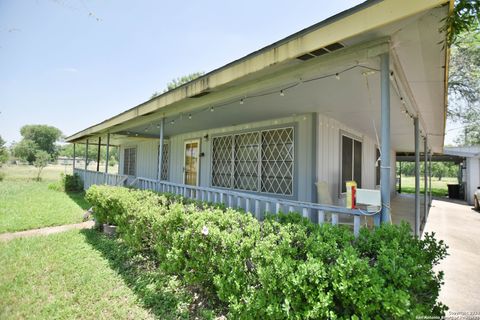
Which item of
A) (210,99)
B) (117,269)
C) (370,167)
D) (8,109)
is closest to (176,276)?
(117,269)

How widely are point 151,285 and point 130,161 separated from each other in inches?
433

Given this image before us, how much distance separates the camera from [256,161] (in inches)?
242

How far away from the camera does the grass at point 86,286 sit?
2.62m

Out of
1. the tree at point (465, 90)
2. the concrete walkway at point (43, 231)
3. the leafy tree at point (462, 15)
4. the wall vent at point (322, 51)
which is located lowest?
the concrete walkway at point (43, 231)

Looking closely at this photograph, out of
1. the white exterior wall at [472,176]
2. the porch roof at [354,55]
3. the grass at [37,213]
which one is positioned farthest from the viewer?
the white exterior wall at [472,176]

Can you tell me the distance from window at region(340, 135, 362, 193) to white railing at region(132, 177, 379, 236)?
1.58 meters

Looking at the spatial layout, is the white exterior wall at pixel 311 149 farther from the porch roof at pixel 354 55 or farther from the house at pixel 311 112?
the porch roof at pixel 354 55

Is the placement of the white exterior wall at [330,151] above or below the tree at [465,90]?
below

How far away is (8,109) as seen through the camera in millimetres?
4676

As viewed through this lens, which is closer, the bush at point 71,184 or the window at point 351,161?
the window at point 351,161

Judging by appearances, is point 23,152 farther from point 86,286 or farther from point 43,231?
point 86,286

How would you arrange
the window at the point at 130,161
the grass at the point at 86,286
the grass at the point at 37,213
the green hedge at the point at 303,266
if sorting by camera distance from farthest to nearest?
the window at the point at 130,161 → the grass at the point at 37,213 → the grass at the point at 86,286 → the green hedge at the point at 303,266

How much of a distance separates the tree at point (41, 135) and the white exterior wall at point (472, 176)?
74317 mm

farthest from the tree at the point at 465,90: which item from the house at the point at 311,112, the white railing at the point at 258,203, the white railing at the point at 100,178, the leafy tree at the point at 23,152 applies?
the leafy tree at the point at 23,152
